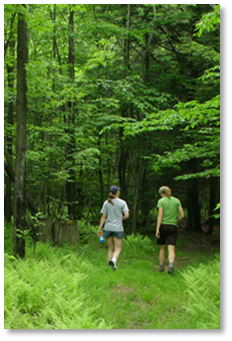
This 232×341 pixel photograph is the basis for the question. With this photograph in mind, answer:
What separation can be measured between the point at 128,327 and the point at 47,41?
487 inches

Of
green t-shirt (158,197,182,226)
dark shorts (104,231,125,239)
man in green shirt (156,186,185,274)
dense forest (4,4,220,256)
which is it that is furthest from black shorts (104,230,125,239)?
dense forest (4,4,220,256)

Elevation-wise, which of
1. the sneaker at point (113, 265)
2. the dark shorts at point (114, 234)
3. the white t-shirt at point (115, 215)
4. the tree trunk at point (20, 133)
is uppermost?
the tree trunk at point (20, 133)

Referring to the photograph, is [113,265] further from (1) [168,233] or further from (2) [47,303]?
(2) [47,303]

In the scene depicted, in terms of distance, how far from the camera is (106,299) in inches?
268

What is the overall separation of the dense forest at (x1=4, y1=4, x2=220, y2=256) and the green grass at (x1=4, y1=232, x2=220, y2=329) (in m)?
2.13

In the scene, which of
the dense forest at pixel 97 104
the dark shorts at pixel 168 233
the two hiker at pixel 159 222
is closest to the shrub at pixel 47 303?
the dense forest at pixel 97 104

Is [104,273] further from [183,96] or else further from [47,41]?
[183,96]

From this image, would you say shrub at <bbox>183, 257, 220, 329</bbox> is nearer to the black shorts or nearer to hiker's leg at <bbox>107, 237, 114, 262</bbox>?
the black shorts

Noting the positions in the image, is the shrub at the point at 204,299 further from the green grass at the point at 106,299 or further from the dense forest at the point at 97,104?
the dense forest at the point at 97,104

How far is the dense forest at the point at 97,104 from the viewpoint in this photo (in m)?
9.55

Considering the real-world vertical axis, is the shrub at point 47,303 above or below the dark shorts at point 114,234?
below

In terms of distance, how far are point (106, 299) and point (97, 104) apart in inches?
402

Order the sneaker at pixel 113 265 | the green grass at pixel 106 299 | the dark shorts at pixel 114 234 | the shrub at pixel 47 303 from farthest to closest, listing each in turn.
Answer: the dark shorts at pixel 114 234
the sneaker at pixel 113 265
the green grass at pixel 106 299
the shrub at pixel 47 303

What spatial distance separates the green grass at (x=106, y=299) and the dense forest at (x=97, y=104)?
2126 mm
